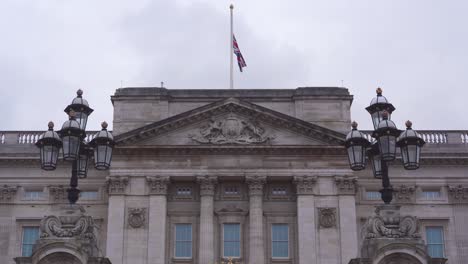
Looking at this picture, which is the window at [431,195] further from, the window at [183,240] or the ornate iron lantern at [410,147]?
the ornate iron lantern at [410,147]

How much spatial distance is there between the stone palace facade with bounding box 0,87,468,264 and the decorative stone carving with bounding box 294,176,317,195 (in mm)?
61

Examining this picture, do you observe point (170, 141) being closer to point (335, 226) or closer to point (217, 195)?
point (217, 195)

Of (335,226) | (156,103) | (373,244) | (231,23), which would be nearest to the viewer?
(373,244)

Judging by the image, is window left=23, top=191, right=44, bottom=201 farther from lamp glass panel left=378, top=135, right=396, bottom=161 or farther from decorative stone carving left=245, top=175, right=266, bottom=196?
lamp glass panel left=378, top=135, right=396, bottom=161

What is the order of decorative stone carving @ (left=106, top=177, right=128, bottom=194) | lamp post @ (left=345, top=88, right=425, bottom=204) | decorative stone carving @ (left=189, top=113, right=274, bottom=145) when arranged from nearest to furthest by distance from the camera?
1. lamp post @ (left=345, top=88, right=425, bottom=204)
2. decorative stone carving @ (left=106, top=177, right=128, bottom=194)
3. decorative stone carving @ (left=189, top=113, right=274, bottom=145)

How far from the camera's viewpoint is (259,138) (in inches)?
1884

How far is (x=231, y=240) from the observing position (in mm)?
47000

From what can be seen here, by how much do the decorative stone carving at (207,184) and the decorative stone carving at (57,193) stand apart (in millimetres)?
8838

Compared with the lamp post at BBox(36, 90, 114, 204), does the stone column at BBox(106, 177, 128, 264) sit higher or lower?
higher

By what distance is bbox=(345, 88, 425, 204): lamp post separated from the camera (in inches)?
712

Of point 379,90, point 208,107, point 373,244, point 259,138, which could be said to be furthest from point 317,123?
A: point 373,244

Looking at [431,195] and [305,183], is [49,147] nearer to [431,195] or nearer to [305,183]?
[305,183]

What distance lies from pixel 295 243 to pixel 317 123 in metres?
7.86

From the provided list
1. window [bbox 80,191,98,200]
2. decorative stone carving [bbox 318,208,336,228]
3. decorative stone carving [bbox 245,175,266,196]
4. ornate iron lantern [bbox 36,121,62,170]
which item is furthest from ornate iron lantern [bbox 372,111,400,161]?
window [bbox 80,191,98,200]
